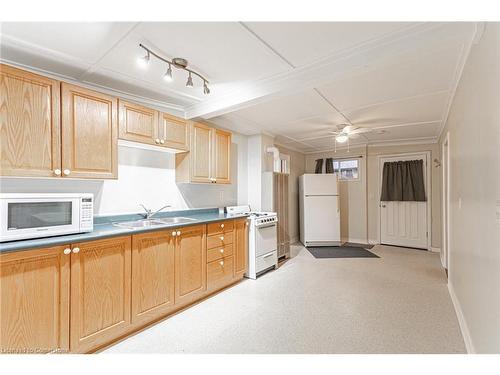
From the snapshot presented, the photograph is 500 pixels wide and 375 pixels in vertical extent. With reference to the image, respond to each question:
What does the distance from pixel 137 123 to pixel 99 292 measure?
1.59 meters

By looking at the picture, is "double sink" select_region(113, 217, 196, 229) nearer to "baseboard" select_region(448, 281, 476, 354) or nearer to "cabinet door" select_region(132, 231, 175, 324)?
"cabinet door" select_region(132, 231, 175, 324)

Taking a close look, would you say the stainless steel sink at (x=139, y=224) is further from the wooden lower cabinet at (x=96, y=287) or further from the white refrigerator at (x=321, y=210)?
the white refrigerator at (x=321, y=210)

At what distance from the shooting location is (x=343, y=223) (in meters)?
5.90

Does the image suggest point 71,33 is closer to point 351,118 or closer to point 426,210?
point 351,118

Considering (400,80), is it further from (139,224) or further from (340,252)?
(340,252)

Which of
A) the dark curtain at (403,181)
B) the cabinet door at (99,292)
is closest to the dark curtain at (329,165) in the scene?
the dark curtain at (403,181)

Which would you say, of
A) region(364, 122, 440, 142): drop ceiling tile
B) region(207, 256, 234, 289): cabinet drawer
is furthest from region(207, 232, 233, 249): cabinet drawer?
region(364, 122, 440, 142): drop ceiling tile

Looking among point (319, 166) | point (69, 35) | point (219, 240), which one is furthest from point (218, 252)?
point (319, 166)

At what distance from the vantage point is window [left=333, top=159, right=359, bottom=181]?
5734 mm

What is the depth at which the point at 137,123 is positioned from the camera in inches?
95.9

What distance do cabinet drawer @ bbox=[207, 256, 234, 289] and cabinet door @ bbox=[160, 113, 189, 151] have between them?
4.83 ft

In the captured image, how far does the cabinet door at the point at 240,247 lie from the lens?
3.23 m
